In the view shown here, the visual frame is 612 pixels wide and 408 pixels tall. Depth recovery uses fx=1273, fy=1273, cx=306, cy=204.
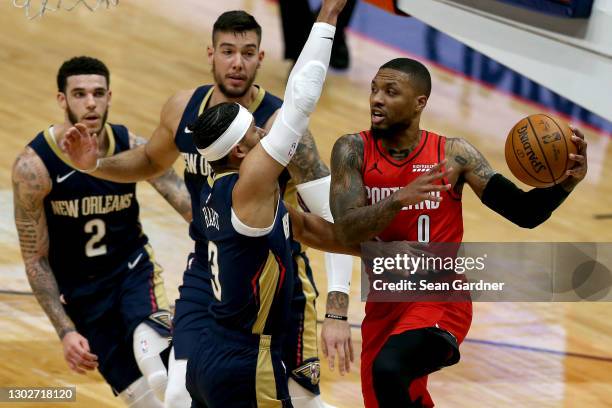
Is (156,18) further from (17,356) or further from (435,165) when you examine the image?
(435,165)

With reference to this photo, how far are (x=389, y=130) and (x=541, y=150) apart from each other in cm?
73

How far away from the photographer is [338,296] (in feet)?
20.7

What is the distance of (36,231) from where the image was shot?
7.28 meters

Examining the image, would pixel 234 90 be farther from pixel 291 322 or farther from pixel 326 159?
pixel 326 159

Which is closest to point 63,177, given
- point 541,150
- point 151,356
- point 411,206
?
point 151,356

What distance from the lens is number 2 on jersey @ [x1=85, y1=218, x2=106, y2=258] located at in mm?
7469

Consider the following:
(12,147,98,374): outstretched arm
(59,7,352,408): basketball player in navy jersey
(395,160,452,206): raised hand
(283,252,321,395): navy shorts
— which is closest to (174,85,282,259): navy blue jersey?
(59,7,352,408): basketball player in navy jersey

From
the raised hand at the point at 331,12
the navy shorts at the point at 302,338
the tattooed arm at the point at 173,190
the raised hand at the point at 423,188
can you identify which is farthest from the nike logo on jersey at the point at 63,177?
the raised hand at the point at 423,188

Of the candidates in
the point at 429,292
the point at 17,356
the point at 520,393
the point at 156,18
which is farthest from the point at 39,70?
the point at 429,292

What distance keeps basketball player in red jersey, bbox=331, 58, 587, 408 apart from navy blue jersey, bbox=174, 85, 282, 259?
74 cm

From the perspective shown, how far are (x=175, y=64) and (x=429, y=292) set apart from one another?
8568mm

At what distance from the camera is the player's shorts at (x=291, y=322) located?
6.34 meters

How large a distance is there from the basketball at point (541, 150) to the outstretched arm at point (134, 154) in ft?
6.36

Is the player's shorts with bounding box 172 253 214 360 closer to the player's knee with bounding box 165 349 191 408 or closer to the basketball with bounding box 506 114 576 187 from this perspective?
the player's knee with bounding box 165 349 191 408
